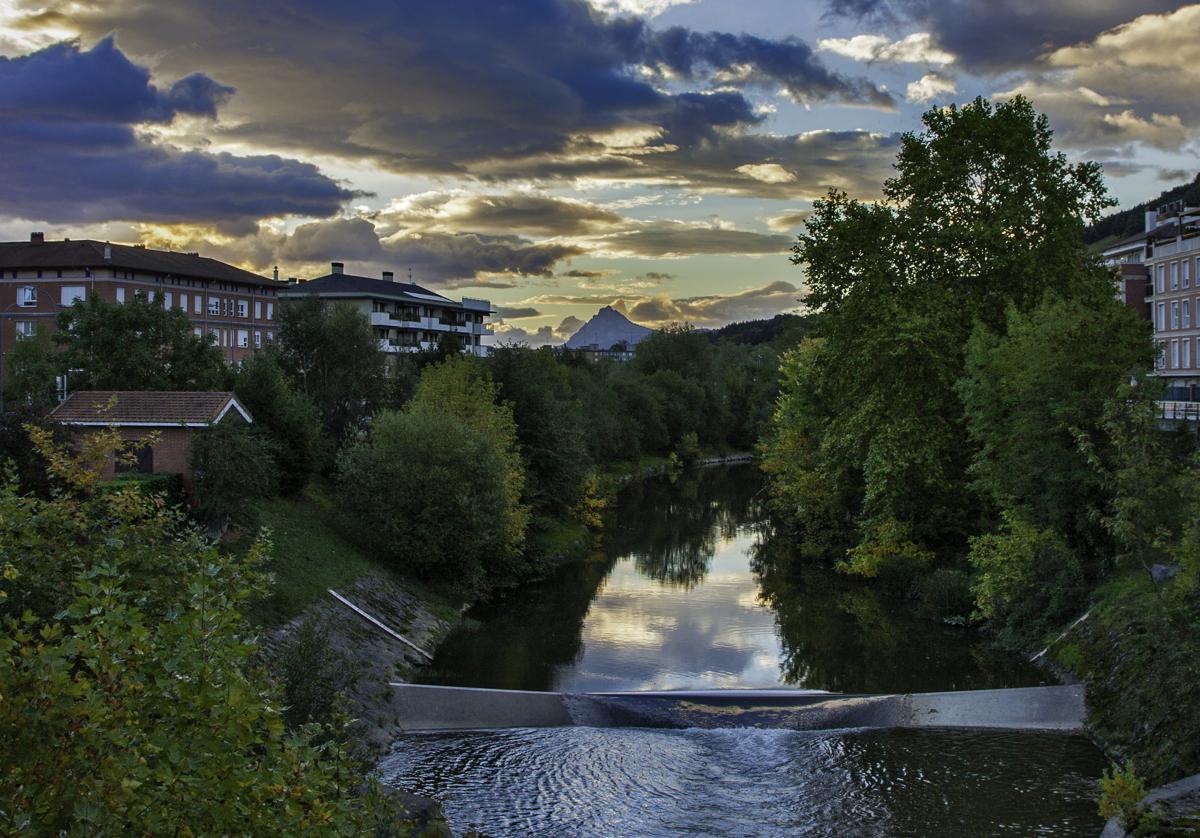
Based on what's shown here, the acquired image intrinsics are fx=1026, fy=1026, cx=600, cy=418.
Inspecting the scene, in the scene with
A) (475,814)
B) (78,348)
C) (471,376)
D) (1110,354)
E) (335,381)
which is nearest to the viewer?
(475,814)

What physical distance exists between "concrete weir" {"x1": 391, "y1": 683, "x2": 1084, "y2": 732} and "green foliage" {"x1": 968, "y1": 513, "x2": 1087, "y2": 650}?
20.0 feet

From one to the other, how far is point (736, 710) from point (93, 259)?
70.8 meters

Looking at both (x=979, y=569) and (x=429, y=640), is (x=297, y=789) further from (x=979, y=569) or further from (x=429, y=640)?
(x=979, y=569)

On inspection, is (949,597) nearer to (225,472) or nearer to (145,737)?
(225,472)

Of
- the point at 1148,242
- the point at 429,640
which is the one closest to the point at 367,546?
the point at 429,640

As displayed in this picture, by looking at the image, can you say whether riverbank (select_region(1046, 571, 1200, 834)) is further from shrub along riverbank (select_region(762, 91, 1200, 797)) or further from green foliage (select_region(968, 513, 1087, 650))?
green foliage (select_region(968, 513, 1087, 650))

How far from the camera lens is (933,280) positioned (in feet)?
139

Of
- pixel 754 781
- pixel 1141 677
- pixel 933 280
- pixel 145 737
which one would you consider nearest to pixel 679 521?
pixel 933 280

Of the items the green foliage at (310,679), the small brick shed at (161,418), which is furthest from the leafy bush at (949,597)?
the small brick shed at (161,418)

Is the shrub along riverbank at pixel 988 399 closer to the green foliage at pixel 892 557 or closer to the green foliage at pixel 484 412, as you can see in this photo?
the green foliage at pixel 892 557

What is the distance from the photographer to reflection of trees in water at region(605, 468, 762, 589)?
170 ft

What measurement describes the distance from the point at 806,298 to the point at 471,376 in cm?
1708

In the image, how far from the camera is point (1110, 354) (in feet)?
109

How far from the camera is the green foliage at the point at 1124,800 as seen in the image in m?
15.5
